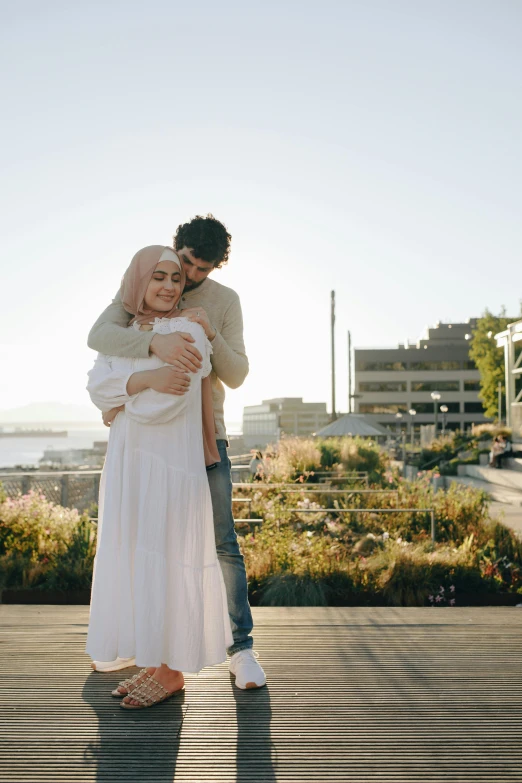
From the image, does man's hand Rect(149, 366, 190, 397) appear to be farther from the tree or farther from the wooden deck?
the tree

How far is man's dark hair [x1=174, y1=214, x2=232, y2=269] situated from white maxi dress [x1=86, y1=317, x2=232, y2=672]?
1.14ft

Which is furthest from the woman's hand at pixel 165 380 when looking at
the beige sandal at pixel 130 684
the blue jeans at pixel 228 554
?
the beige sandal at pixel 130 684

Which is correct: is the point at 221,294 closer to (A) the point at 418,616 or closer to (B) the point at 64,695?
(B) the point at 64,695

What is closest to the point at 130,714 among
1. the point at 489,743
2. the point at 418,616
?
the point at 489,743

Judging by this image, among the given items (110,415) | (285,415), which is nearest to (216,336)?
(110,415)

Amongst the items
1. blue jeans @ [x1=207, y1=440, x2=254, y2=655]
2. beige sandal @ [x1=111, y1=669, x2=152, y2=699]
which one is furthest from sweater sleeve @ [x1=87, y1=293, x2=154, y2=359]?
beige sandal @ [x1=111, y1=669, x2=152, y2=699]

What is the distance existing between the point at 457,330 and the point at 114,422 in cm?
10072

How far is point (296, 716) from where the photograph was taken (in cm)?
255

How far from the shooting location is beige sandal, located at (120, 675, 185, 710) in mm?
2621

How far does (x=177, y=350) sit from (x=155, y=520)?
618mm

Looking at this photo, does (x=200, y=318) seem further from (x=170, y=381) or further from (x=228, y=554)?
(x=228, y=554)

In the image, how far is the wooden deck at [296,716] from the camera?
2.17 m

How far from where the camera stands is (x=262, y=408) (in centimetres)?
11262

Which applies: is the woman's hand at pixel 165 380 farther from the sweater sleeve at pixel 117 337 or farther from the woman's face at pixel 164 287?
the woman's face at pixel 164 287
